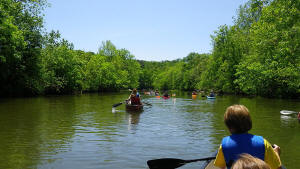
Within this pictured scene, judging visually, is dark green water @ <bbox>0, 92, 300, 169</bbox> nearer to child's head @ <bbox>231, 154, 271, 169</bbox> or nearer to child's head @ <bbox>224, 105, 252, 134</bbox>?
child's head @ <bbox>224, 105, 252, 134</bbox>

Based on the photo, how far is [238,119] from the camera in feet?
11.2

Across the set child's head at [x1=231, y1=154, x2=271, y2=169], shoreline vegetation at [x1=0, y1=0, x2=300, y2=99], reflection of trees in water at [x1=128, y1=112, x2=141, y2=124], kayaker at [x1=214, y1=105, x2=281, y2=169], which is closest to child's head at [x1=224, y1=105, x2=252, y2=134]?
kayaker at [x1=214, y1=105, x2=281, y2=169]

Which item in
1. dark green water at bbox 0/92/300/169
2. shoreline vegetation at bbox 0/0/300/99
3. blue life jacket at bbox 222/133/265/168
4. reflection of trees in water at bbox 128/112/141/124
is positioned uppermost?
shoreline vegetation at bbox 0/0/300/99

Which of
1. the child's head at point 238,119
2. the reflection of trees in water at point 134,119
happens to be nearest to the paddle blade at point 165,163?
the child's head at point 238,119

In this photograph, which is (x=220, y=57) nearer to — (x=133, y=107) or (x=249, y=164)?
(x=133, y=107)

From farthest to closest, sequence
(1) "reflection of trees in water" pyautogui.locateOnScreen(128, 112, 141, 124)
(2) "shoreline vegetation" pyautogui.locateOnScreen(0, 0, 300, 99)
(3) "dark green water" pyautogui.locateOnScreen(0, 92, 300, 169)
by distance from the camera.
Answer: (2) "shoreline vegetation" pyautogui.locateOnScreen(0, 0, 300, 99) < (1) "reflection of trees in water" pyautogui.locateOnScreen(128, 112, 141, 124) < (3) "dark green water" pyautogui.locateOnScreen(0, 92, 300, 169)

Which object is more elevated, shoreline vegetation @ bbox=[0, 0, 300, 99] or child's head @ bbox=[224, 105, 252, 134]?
shoreline vegetation @ bbox=[0, 0, 300, 99]

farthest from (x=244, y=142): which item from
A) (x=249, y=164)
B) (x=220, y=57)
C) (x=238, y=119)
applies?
(x=220, y=57)

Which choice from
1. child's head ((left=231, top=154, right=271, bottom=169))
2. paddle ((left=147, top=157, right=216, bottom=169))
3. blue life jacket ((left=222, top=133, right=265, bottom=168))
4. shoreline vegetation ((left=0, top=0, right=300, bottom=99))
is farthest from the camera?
shoreline vegetation ((left=0, top=0, right=300, bottom=99))

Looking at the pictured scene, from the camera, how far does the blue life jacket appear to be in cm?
336

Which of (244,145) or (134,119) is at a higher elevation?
(244,145)

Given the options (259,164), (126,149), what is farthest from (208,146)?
(259,164)

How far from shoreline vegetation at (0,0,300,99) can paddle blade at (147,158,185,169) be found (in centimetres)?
1994

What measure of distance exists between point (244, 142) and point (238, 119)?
29 centimetres
